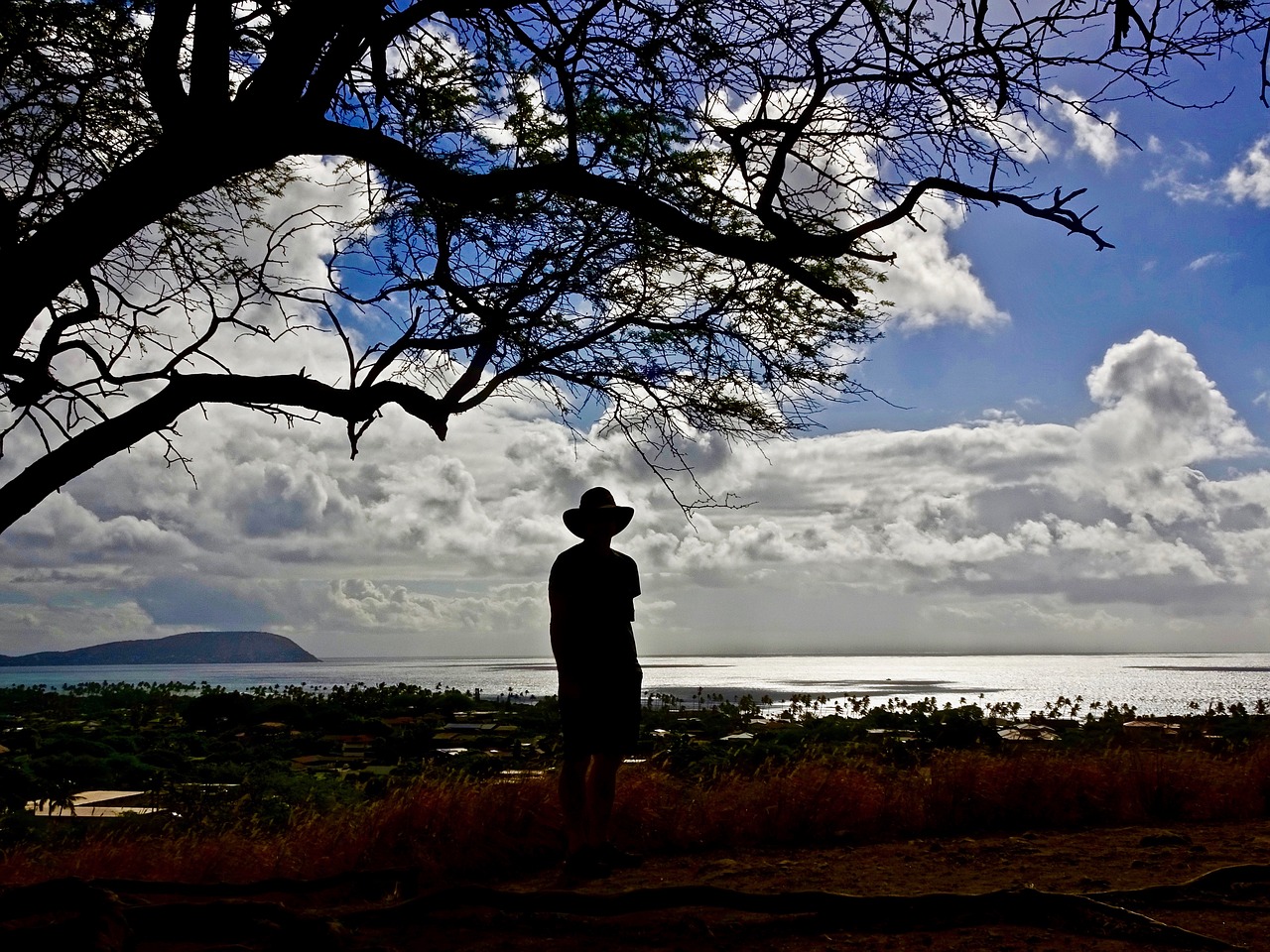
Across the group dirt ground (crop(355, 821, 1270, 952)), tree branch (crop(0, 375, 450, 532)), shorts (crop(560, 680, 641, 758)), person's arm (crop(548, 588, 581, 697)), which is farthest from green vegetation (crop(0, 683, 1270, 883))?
tree branch (crop(0, 375, 450, 532))

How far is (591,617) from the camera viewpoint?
5723 mm

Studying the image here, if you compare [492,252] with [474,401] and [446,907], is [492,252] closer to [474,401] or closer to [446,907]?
[474,401]

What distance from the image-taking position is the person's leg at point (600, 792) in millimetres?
5633

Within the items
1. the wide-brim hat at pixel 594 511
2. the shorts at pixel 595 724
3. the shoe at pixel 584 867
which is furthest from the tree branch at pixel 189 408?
the shoe at pixel 584 867

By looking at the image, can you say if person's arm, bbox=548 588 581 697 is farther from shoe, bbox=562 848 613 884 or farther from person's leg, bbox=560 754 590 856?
shoe, bbox=562 848 613 884

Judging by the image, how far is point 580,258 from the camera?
25.2ft

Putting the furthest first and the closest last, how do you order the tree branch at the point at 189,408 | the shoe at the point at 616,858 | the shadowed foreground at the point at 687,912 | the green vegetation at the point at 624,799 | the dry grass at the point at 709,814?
the green vegetation at the point at 624,799, the dry grass at the point at 709,814, the shoe at the point at 616,858, the tree branch at the point at 189,408, the shadowed foreground at the point at 687,912

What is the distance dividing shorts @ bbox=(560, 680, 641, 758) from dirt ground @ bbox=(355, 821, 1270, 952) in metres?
0.70

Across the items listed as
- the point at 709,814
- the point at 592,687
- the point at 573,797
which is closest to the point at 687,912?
the point at 573,797

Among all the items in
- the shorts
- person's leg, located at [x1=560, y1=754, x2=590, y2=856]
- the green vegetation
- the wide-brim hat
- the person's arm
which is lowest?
the green vegetation

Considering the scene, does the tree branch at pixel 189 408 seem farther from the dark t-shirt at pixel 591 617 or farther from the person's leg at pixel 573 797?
the person's leg at pixel 573 797

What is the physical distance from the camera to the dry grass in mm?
5910

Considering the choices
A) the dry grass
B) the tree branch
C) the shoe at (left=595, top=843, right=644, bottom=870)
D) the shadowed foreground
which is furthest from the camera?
the dry grass

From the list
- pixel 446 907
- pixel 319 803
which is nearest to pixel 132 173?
pixel 446 907
